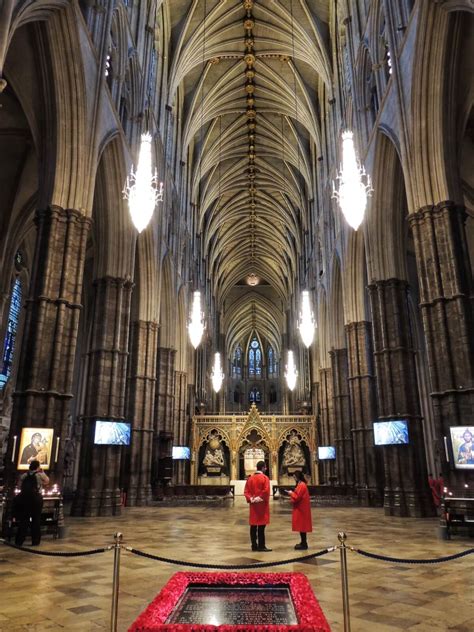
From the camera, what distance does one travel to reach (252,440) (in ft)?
109

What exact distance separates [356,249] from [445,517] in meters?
14.3

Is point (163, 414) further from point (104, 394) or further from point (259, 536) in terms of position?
point (259, 536)

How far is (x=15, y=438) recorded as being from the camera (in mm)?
10734

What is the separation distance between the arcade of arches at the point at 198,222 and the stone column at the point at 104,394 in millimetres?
73

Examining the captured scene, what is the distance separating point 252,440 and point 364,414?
45.6 ft

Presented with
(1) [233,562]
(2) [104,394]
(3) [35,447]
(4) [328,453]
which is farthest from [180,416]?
(1) [233,562]

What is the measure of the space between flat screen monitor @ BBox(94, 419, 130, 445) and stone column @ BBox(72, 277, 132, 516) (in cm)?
23

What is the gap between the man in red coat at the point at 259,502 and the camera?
794 centimetres

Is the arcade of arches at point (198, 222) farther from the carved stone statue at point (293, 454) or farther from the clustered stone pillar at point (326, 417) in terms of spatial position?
the clustered stone pillar at point (326, 417)

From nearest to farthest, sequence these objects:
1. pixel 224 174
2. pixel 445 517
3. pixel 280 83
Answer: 1. pixel 445 517
2. pixel 280 83
3. pixel 224 174

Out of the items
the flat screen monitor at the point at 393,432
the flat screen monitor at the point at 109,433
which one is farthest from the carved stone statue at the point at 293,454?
the flat screen monitor at the point at 109,433

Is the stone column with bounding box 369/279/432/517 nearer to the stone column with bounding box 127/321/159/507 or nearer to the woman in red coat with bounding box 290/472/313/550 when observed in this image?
the woman in red coat with bounding box 290/472/313/550

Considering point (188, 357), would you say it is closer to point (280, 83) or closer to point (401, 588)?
point (280, 83)

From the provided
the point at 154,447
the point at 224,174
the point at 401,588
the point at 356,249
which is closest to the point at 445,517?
the point at 401,588
